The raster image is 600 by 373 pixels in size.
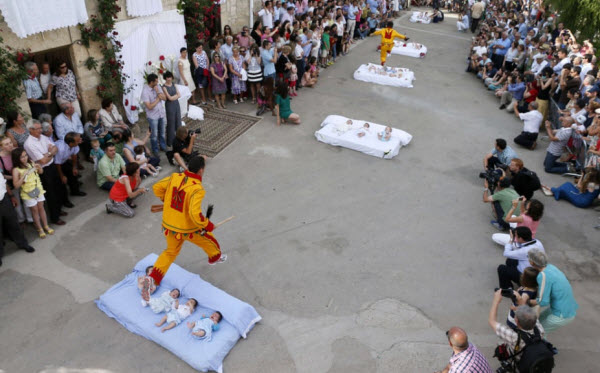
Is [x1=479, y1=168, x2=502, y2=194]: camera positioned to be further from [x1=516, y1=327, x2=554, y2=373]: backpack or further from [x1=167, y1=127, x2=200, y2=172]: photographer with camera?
[x1=167, y1=127, x2=200, y2=172]: photographer with camera

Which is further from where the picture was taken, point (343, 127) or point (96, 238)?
point (343, 127)

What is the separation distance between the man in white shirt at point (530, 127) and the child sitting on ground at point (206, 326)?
793cm

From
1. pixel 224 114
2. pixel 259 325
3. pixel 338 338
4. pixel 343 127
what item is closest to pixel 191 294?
pixel 259 325

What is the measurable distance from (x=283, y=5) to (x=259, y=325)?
12074mm

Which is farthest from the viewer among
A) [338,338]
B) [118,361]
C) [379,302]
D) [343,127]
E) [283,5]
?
[283,5]

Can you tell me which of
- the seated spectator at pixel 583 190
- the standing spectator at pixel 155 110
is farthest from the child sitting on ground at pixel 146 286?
the seated spectator at pixel 583 190

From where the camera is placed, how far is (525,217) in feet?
19.8

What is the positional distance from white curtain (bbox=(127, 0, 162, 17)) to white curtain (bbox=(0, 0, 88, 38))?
1.23 metres

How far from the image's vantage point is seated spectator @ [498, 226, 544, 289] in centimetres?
551

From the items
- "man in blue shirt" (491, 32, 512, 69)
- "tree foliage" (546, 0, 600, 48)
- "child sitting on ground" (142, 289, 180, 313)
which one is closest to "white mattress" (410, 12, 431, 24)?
"tree foliage" (546, 0, 600, 48)

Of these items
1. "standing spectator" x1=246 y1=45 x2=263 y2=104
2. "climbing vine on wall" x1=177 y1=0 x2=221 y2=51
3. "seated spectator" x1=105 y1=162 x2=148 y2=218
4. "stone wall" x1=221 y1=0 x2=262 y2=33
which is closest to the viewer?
"seated spectator" x1=105 y1=162 x2=148 y2=218

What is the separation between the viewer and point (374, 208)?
7.42 m

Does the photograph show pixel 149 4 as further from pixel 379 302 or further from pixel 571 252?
pixel 571 252

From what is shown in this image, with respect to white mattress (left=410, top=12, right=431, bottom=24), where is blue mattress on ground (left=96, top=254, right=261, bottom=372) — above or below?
below
